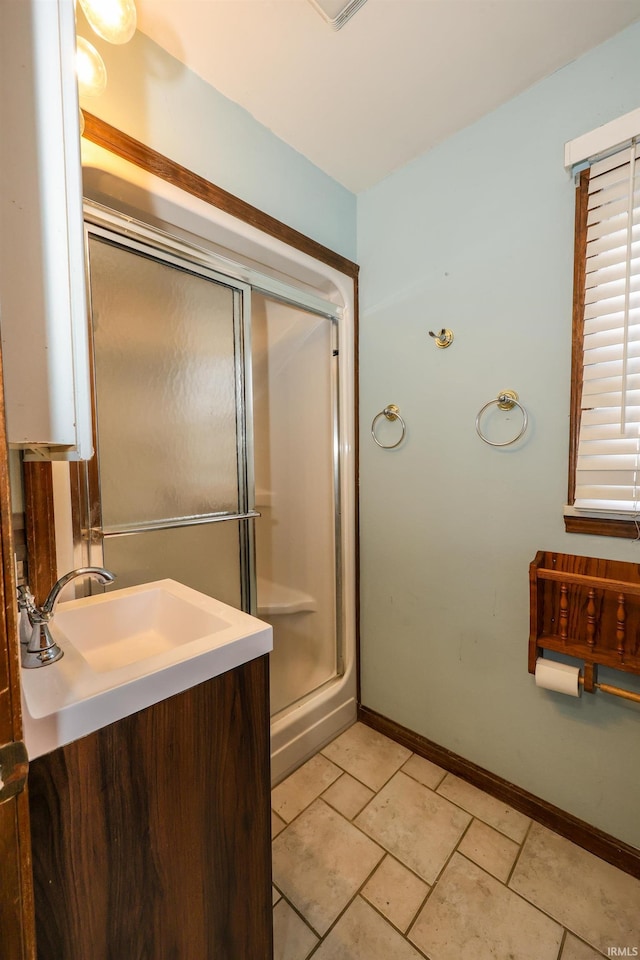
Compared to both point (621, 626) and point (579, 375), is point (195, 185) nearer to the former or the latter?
point (579, 375)

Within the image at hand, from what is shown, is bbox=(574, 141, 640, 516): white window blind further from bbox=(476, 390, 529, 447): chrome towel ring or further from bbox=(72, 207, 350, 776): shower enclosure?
bbox=(72, 207, 350, 776): shower enclosure

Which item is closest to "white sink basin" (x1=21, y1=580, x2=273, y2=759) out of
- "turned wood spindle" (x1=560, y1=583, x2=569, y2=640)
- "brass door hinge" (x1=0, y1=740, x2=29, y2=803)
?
"brass door hinge" (x1=0, y1=740, x2=29, y2=803)

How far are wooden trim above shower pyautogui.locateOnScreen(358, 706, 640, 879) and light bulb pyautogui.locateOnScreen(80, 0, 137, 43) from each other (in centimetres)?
241

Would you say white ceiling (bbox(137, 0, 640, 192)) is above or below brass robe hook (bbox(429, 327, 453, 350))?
above

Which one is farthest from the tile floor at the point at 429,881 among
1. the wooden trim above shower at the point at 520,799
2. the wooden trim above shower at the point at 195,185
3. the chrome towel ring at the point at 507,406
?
the wooden trim above shower at the point at 195,185

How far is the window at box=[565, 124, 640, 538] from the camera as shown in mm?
1073

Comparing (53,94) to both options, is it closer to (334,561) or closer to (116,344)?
(116,344)

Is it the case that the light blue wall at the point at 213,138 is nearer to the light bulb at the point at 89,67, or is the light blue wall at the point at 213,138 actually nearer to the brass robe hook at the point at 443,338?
the light bulb at the point at 89,67

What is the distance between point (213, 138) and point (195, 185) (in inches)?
8.1

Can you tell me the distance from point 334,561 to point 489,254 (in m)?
1.39

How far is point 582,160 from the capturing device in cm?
113

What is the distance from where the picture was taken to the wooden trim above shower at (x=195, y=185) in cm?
101

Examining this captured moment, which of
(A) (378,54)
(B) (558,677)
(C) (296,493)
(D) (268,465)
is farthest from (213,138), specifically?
(B) (558,677)

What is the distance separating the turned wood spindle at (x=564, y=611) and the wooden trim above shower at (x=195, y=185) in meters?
1.50
